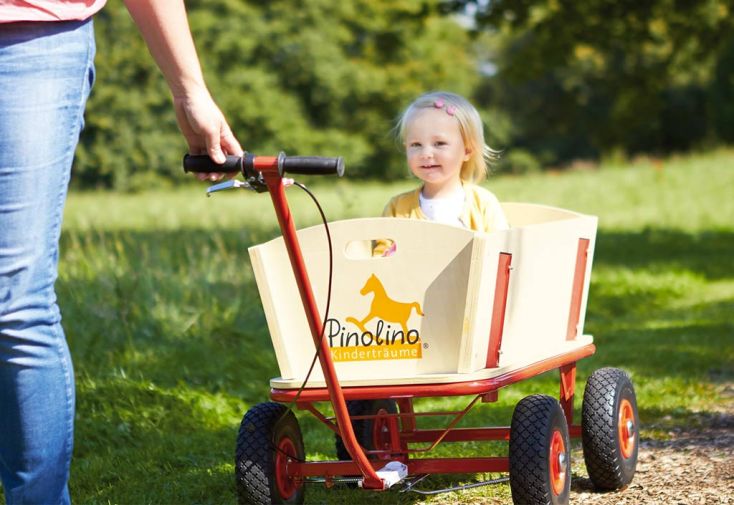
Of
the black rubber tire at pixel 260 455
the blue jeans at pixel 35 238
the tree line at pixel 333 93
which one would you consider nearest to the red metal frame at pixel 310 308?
the black rubber tire at pixel 260 455

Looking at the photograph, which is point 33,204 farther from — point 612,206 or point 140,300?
point 612,206

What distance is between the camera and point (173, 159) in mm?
36156

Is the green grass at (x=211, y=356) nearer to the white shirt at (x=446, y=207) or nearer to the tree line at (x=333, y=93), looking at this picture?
the white shirt at (x=446, y=207)

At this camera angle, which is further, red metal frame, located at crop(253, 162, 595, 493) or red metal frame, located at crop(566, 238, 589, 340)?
red metal frame, located at crop(566, 238, 589, 340)

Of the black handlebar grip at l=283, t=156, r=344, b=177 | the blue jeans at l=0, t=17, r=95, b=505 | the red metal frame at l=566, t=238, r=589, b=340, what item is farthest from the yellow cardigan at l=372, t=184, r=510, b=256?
the blue jeans at l=0, t=17, r=95, b=505

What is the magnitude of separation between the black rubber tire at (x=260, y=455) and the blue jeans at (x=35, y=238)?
1009mm

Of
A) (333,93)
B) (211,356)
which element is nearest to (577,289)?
(211,356)

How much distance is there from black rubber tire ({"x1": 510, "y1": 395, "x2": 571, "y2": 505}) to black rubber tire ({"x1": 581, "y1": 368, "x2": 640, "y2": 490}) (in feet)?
1.59

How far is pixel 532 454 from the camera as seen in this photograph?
137 inches

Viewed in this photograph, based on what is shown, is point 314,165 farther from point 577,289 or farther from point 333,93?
point 333,93

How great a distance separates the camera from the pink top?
2447 mm

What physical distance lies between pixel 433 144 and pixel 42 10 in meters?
2.06

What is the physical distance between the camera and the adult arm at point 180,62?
8.52 ft

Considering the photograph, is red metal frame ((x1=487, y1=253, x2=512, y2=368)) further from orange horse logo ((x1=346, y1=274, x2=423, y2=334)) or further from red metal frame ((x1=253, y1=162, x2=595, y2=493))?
orange horse logo ((x1=346, y1=274, x2=423, y2=334))
